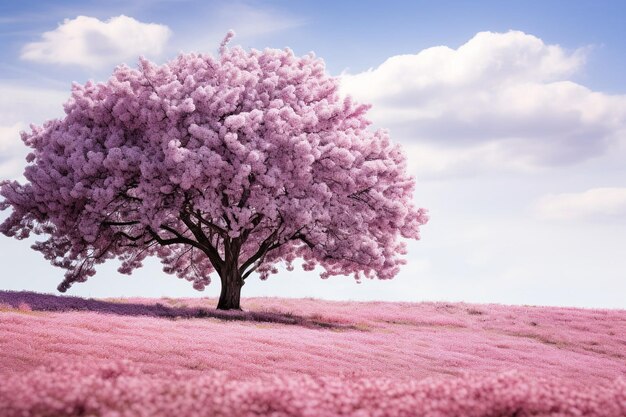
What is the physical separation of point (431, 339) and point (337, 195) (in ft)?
30.8

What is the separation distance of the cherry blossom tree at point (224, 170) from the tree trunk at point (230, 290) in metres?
0.06

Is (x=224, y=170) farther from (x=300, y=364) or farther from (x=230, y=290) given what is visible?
(x=300, y=364)

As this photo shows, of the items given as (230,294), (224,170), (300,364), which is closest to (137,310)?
(230,294)

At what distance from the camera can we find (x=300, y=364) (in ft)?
62.1

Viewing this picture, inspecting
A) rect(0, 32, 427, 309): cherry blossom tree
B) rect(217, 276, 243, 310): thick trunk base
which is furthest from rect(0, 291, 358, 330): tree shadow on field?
rect(0, 32, 427, 309): cherry blossom tree

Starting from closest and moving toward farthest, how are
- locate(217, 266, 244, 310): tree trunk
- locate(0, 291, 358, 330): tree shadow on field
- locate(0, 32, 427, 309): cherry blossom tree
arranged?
locate(0, 291, 358, 330): tree shadow on field, locate(0, 32, 427, 309): cherry blossom tree, locate(217, 266, 244, 310): tree trunk

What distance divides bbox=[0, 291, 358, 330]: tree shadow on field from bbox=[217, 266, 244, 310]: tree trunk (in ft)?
5.88

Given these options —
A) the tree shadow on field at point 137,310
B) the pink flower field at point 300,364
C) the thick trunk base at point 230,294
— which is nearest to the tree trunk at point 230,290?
the thick trunk base at point 230,294

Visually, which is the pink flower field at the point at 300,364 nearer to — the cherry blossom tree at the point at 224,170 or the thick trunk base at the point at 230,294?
the thick trunk base at the point at 230,294

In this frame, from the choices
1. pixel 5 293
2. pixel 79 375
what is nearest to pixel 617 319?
pixel 5 293

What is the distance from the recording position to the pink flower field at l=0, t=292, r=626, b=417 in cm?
1083

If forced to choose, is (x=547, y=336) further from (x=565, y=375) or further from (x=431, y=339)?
(x=565, y=375)

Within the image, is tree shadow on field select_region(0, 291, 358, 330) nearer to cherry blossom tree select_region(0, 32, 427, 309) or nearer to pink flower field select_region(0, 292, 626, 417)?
pink flower field select_region(0, 292, 626, 417)

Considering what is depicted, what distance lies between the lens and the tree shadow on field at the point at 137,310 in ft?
102
